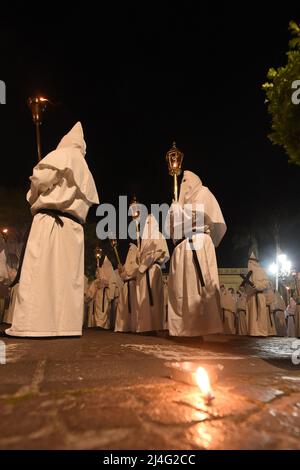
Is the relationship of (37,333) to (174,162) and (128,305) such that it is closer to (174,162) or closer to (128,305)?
(174,162)

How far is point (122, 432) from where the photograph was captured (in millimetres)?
1153

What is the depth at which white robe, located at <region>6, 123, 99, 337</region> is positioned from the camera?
4.24 m

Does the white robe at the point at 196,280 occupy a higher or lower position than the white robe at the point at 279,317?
higher

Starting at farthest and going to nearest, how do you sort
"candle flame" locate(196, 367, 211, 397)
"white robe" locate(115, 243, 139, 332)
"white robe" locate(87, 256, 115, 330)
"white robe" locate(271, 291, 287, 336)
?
"white robe" locate(87, 256, 115, 330)
"white robe" locate(271, 291, 287, 336)
"white robe" locate(115, 243, 139, 332)
"candle flame" locate(196, 367, 211, 397)

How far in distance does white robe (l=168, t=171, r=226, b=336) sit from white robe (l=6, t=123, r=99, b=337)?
1.57 metres

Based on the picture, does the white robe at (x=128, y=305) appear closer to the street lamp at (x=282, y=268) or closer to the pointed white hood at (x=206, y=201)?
the pointed white hood at (x=206, y=201)

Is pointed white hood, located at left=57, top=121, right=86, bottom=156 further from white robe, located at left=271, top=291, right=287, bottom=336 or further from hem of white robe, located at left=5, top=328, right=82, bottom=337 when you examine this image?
white robe, located at left=271, top=291, right=287, bottom=336

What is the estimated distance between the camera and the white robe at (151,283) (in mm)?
7469

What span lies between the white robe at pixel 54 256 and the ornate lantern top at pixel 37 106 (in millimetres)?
1972

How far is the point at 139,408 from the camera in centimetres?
142

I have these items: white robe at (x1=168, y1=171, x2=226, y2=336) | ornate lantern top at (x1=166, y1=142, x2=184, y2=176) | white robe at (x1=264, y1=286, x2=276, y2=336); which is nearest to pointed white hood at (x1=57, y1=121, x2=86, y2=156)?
white robe at (x1=168, y1=171, x2=226, y2=336)

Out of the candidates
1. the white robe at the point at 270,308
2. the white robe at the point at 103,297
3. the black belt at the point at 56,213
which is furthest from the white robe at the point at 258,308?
the black belt at the point at 56,213

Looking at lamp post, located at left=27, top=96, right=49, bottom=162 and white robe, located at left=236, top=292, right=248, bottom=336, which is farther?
white robe, located at left=236, top=292, right=248, bottom=336

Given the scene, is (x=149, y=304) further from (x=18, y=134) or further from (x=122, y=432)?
(x=18, y=134)
